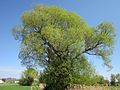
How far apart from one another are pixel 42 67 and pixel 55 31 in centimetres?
351

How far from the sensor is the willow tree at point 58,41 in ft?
95.5

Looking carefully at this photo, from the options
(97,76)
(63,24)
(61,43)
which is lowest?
(97,76)

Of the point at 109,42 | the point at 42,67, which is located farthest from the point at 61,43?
the point at 109,42

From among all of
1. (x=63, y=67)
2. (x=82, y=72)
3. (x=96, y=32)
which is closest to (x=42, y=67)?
(x=63, y=67)

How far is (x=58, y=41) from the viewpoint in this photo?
94.1ft

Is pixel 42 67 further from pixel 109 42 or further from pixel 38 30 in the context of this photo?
pixel 109 42

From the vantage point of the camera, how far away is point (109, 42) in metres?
30.6

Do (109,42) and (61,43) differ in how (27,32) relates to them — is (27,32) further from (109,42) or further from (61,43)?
(109,42)

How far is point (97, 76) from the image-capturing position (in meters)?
31.1

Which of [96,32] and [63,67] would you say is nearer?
[63,67]

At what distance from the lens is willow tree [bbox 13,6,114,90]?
29109mm

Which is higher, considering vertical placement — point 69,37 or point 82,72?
point 69,37

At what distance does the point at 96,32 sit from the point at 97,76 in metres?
4.25

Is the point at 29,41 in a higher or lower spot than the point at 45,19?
lower
